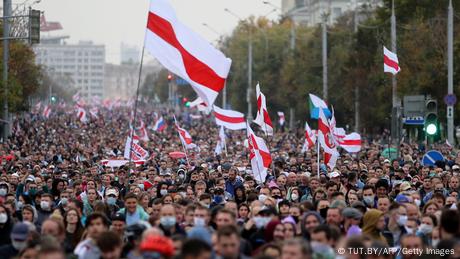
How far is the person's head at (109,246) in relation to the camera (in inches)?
444

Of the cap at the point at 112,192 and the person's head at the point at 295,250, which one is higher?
the cap at the point at 112,192

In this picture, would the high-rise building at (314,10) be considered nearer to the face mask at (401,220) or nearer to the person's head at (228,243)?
the face mask at (401,220)

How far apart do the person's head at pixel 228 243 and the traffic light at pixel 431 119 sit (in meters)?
19.5

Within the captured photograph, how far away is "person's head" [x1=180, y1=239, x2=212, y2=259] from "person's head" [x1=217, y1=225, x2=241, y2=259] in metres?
0.54

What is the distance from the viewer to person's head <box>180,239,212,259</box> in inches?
395

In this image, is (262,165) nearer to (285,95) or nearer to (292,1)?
(285,95)

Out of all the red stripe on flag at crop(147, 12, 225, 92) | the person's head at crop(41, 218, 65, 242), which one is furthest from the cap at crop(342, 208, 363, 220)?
the red stripe on flag at crop(147, 12, 225, 92)

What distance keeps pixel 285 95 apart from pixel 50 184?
64.4 m

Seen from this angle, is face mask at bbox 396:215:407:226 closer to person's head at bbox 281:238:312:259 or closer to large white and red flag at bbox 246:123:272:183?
person's head at bbox 281:238:312:259

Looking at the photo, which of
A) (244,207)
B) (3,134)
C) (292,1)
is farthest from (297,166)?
(292,1)

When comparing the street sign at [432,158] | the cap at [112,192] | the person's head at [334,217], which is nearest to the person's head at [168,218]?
the person's head at [334,217]

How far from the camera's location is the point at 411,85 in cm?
5625

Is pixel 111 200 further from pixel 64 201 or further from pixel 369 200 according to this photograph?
pixel 369 200

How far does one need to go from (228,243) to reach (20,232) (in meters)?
3.57
